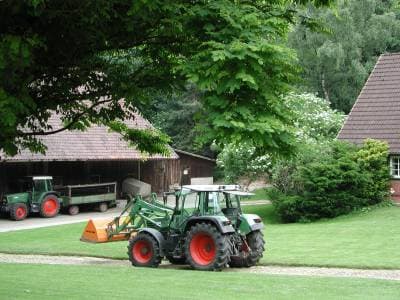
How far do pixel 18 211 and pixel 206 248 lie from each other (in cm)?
1688

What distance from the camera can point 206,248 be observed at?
16094 mm

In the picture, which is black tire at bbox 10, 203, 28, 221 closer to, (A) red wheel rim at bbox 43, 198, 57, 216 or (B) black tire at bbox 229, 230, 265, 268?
(A) red wheel rim at bbox 43, 198, 57, 216

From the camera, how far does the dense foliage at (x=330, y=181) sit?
2781 centimetres

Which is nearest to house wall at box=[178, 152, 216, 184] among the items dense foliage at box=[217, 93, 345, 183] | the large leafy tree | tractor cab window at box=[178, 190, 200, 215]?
dense foliage at box=[217, 93, 345, 183]

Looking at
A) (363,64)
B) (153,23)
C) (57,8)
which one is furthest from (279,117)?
(363,64)

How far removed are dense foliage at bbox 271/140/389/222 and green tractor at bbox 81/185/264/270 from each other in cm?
1069

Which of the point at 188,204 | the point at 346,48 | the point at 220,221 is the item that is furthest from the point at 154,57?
the point at 346,48

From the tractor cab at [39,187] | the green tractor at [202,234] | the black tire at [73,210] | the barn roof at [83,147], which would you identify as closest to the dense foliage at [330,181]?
the barn roof at [83,147]

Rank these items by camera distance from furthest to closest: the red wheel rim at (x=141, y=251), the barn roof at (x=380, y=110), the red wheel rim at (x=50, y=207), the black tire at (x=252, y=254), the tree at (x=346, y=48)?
the tree at (x=346, y=48) → the red wheel rim at (x=50, y=207) → the barn roof at (x=380, y=110) → the red wheel rim at (x=141, y=251) → the black tire at (x=252, y=254)

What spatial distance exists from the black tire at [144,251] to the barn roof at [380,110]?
16668 mm

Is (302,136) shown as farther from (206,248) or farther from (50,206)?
(206,248)

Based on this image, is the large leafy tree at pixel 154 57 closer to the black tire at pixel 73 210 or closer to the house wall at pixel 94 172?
the black tire at pixel 73 210

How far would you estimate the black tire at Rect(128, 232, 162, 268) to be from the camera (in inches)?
648

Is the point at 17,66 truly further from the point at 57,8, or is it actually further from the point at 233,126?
the point at 233,126
